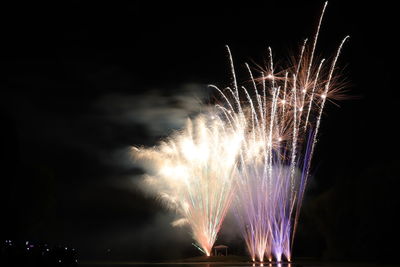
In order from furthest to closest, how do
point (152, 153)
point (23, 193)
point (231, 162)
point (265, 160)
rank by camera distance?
1. point (23, 193)
2. point (152, 153)
3. point (231, 162)
4. point (265, 160)

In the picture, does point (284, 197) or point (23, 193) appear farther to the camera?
point (23, 193)

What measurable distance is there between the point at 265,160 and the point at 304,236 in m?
20.7

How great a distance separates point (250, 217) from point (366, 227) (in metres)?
9.92

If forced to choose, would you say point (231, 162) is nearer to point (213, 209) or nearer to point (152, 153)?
point (213, 209)

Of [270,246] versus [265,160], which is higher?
[265,160]

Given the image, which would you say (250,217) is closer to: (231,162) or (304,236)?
(231,162)

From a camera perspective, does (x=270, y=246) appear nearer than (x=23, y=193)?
Yes

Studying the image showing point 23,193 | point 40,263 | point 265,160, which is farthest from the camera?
point 23,193

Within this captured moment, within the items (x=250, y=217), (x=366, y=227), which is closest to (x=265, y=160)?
(x=250, y=217)

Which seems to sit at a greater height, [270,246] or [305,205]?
[305,205]

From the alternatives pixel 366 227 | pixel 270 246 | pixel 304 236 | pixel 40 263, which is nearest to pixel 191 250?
pixel 304 236

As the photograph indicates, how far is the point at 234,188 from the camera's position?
1832 inches

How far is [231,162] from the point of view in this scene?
4481 cm

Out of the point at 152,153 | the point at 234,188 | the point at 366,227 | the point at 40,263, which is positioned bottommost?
the point at 40,263
